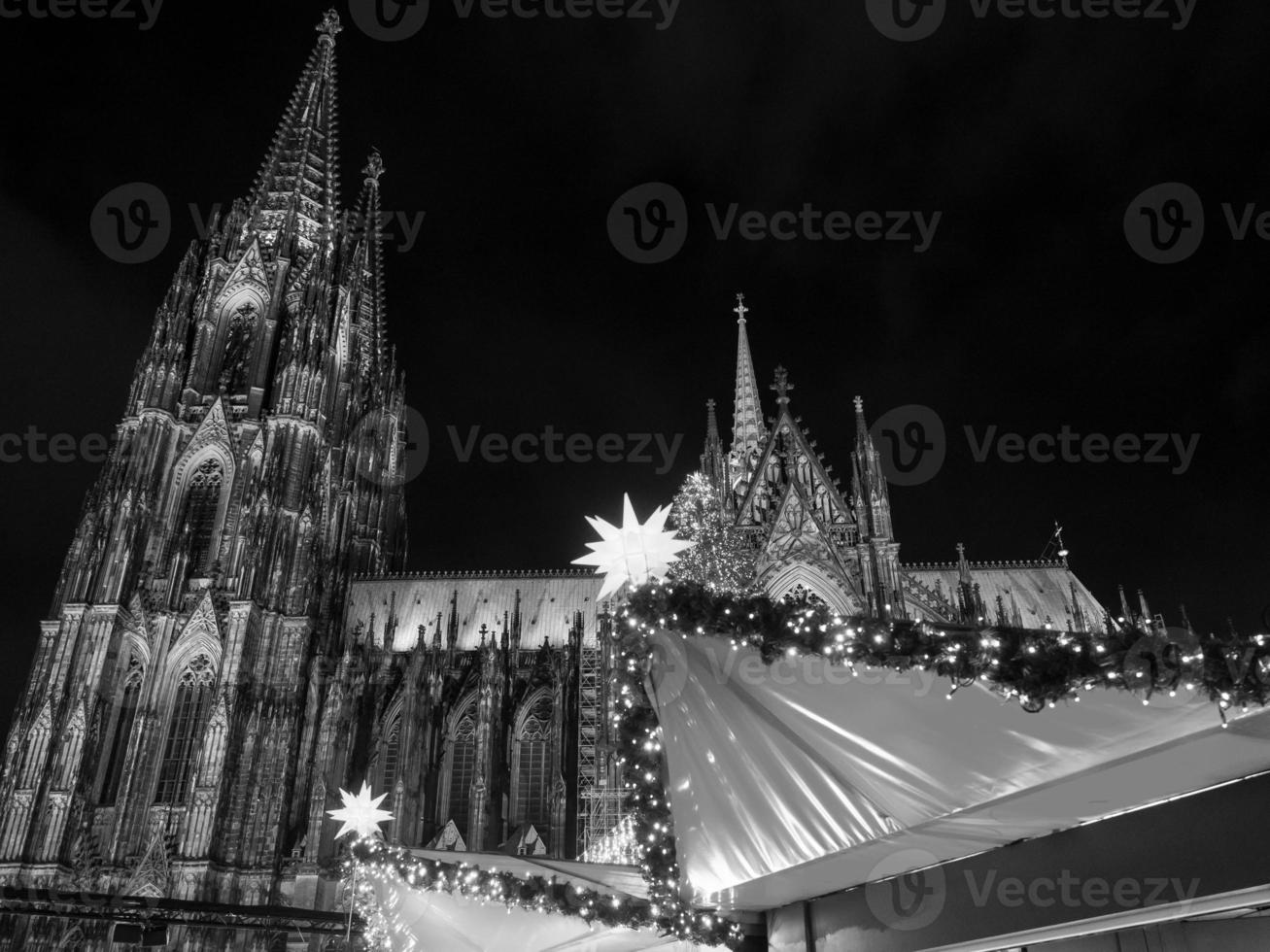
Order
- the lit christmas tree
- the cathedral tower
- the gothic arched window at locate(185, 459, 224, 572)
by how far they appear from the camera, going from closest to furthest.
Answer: the lit christmas tree < the cathedral tower < the gothic arched window at locate(185, 459, 224, 572)

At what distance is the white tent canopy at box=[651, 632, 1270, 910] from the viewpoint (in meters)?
4.39

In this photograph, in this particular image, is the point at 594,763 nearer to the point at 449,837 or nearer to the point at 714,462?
the point at 449,837

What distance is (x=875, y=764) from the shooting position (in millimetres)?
5305

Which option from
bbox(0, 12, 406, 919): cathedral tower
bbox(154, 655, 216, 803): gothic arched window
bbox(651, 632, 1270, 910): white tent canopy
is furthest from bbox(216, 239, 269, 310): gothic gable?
bbox(651, 632, 1270, 910): white tent canopy

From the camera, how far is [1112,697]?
4281 millimetres

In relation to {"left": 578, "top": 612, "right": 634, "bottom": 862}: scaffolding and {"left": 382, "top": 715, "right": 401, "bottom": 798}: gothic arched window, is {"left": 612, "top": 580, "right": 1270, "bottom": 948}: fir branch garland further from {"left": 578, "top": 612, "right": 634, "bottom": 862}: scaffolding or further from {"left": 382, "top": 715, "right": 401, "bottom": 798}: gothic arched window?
{"left": 382, "top": 715, "right": 401, "bottom": 798}: gothic arched window

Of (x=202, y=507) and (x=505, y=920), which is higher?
(x=202, y=507)

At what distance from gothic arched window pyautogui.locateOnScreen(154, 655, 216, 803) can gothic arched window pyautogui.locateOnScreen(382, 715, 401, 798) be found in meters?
5.79

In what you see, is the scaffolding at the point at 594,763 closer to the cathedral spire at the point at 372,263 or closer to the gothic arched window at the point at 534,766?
the gothic arched window at the point at 534,766

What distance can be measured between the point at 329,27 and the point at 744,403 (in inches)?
1104

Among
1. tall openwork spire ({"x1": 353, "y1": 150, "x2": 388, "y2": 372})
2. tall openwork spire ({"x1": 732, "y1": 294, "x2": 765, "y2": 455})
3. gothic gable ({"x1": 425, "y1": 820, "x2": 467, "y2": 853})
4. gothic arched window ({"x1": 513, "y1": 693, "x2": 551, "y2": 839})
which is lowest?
gothic gable ({"x1": 425, "y1": 820, "x2": 467, "y2": 853})

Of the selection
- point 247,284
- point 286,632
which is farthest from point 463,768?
point 247,284

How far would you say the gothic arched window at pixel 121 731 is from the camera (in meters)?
27.9

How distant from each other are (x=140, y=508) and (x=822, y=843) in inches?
1187
